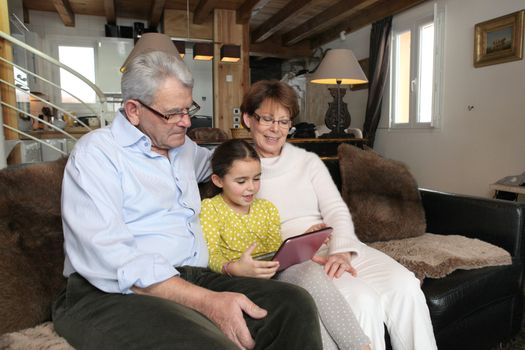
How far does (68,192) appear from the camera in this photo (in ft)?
3.59

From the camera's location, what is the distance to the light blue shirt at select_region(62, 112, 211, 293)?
1029 mm

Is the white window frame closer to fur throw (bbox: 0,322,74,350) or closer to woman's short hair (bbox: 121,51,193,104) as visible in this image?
woman's short hair (bbox: 121,51,193,104)

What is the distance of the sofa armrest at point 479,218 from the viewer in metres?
1.78

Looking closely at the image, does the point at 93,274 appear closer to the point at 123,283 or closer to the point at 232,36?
the point at 123,283

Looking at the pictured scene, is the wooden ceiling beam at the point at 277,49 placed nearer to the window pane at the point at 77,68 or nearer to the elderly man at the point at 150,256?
the window pane at the point at 77,68

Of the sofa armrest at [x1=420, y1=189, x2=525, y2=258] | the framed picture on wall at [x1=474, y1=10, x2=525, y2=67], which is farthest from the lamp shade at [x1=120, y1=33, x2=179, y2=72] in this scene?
the framed picture on wall at [x1=474, y1=10, x2=525, y2=67]

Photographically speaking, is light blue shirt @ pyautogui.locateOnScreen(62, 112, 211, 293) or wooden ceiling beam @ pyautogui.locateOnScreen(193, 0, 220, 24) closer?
light blue shirt @ pyautogui.locateOnScreen(62, 112, 211, 293)

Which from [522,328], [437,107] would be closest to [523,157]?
[437,107]

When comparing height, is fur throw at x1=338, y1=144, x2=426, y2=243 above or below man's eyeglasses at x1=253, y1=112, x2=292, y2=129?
below

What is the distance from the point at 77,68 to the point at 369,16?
4.70 meters

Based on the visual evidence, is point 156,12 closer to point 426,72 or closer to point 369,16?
point 369,16

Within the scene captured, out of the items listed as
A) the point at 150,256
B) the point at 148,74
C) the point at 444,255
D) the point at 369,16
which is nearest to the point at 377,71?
the point at 369,16

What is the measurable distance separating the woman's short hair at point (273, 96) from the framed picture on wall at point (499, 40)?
314 centimetres

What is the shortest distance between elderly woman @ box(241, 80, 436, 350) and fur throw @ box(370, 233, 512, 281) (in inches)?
8.2
